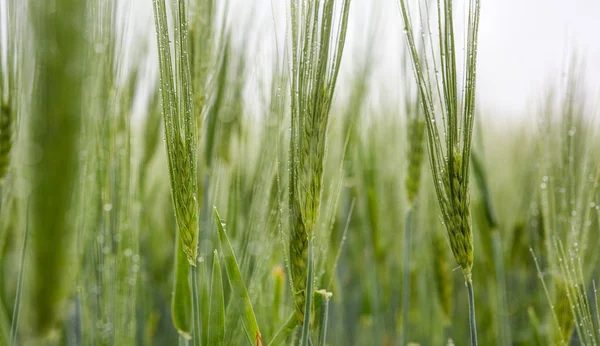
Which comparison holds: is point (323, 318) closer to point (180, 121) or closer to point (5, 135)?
point (180, 121)

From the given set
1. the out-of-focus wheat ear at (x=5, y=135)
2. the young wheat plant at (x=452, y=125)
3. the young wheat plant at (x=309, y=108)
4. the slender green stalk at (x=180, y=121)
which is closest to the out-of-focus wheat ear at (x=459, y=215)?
the young wheat plant at (x=452, y=125)

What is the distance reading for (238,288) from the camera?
508mm

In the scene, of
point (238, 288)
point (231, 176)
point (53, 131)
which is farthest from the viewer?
point (231, 176)

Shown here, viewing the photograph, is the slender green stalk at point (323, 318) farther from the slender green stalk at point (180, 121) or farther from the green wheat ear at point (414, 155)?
the green wheat ear at point (414, 155)

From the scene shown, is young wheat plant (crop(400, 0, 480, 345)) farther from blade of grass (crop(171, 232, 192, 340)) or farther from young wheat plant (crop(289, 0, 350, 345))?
blade of grass (crop(171, 232, 192, 340))

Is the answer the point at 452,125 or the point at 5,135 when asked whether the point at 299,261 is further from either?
the point at 5,135

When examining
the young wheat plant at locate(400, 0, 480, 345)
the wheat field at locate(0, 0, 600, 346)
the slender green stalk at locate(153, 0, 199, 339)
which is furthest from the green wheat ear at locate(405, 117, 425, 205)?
the slender green stalk at locate(153, 0, 199, 339)

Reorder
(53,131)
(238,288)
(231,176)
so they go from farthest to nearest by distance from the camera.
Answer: (231,176)
(238,288)
(53,131)

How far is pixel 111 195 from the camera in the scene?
64 cm

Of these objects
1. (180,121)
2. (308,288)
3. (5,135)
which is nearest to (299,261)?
(308,288)

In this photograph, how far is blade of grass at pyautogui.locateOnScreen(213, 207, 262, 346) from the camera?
1.65ft

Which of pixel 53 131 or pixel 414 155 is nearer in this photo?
pixel 53 131

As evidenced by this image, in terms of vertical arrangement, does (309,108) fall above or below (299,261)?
above

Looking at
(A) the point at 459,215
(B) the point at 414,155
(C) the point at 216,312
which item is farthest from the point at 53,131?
(B) the point at 414,155
